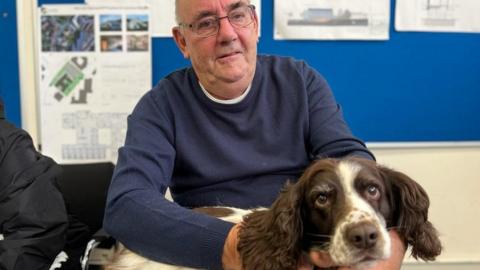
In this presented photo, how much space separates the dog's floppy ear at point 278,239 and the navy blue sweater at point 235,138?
1.00 feet

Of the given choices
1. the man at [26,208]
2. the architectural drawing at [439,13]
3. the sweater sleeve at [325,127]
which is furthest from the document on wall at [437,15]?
the man at [26,208]

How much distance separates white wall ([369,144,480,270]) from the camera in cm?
245

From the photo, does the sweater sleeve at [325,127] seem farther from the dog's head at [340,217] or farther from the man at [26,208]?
the man at [26,208]

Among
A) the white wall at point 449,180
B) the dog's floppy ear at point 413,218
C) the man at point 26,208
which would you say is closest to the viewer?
the dog's floppy ear at point 413,218

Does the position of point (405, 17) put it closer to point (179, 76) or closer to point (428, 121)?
point (428, 121)

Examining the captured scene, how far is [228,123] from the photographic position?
156 cm

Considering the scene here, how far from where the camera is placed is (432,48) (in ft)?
7.83

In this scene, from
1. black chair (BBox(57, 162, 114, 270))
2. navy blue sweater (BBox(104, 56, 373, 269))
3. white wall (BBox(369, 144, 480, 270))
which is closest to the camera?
navy blue sweater (BBox(104, 56, 373, 269))

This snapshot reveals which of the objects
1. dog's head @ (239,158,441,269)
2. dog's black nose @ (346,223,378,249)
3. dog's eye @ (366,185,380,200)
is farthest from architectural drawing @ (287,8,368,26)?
dog's black nose @ (346,223,378,249)

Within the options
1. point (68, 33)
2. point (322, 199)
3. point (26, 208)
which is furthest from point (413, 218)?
point (68, 33)

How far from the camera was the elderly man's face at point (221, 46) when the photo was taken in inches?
59.9

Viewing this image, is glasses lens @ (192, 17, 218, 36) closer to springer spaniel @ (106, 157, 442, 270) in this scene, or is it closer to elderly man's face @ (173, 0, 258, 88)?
elderly man's face @ (173, 0, 258, 88)

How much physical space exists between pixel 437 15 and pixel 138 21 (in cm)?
141

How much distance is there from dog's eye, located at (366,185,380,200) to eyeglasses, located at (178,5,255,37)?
660 millimetres
